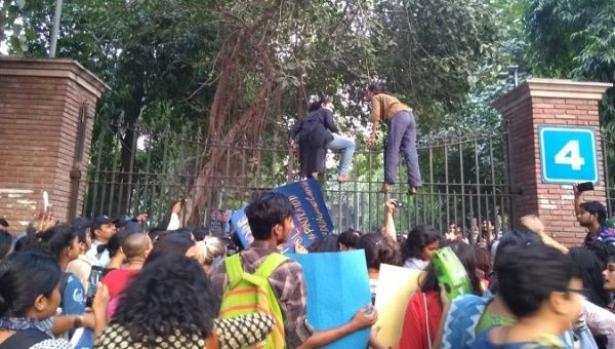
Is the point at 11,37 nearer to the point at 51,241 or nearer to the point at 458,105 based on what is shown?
the point at 51,241

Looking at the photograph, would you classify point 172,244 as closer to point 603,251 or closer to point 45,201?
point 603,251

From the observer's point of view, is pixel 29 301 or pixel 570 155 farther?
pixel 570 155

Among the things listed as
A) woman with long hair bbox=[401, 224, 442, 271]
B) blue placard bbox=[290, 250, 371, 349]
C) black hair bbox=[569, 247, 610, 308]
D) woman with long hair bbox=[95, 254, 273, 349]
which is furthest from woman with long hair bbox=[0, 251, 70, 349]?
black hair bbox=[569, 247, 610, 308]

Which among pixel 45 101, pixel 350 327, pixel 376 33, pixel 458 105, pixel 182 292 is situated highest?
pixel 376 33

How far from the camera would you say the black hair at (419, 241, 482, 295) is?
2371 millimetres

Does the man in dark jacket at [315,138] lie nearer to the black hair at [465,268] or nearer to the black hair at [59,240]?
the black hair at [59,240]

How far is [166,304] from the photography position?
1.66 m

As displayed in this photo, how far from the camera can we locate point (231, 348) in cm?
186

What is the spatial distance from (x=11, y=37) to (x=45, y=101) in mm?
1362

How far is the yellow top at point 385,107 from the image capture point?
6398 millimetres

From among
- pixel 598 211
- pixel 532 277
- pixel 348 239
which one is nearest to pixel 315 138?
pixel 348 239

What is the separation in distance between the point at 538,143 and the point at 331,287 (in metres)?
5.23

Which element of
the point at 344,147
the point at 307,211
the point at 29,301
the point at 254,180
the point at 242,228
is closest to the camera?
the point at 29,301

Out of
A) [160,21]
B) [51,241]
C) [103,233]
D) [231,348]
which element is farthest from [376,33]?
[231,348]
